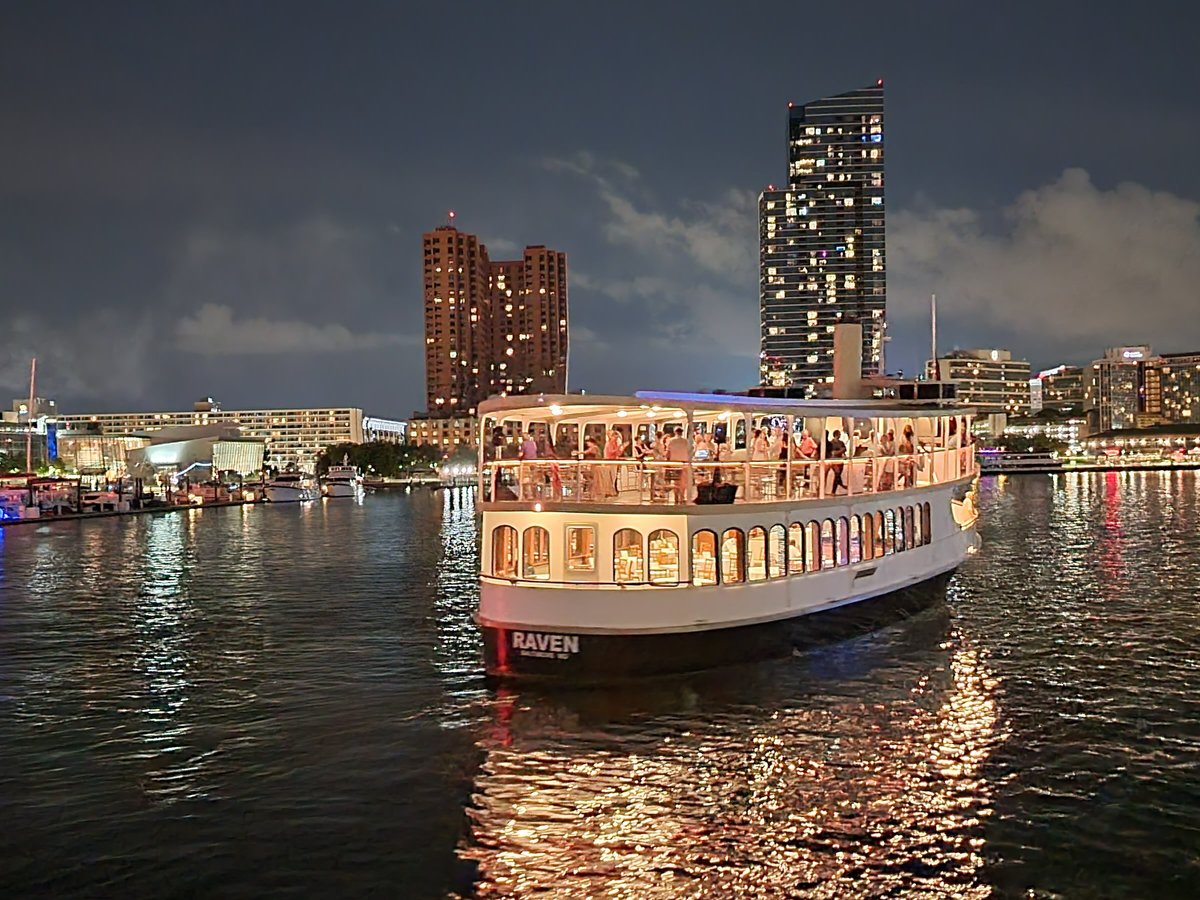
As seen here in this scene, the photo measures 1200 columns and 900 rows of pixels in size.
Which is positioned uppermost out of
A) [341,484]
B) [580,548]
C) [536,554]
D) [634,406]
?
[634,406]

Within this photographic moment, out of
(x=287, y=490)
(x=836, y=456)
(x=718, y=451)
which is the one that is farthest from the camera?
(x=287, y=490)

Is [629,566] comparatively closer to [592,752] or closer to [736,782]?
[592,752]

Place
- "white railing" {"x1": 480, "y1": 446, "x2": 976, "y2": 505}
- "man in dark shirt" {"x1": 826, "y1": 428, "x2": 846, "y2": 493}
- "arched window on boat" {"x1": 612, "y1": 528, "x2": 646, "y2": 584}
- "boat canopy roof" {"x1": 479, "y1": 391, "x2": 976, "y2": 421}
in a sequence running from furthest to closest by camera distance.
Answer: "man in dark shirt" {"x1": 826, "y1": 428, "x2": 846, "y2": 493} → "white railing" {"x1": 480, "y1": 446, "x2": 976, "y2": 505} → "arched window on boat" {"x1": 612, "y1": 528, "x2": 646, "y2": 584} → "boat canopy roof" {"x1": 479, "y1": 391, "x2": 976, "y2": 421}

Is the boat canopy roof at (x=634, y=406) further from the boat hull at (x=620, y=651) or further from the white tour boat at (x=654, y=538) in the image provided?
the boat hull at (x=620, y=651)

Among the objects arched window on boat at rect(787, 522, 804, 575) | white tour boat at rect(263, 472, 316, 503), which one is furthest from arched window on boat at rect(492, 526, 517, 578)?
white tour boat at rect(263, 472, 316, 503)

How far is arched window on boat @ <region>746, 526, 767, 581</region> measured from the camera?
23.3 m

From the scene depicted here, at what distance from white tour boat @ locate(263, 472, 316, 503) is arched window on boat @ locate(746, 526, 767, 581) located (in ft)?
445

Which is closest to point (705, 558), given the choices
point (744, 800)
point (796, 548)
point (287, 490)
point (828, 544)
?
point (796, 548)

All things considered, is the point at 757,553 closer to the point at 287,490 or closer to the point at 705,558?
the point at 705,558

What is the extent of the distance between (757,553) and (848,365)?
16.0 meters

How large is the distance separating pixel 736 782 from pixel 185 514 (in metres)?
110

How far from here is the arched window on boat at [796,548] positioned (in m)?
24.3

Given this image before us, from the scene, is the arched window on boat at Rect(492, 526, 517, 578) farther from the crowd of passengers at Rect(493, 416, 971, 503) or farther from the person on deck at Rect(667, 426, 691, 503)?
the person on deck at Rect(667, 426, 691, 503)

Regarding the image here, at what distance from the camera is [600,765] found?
17.8m
